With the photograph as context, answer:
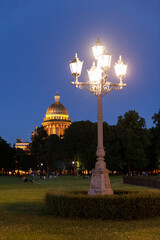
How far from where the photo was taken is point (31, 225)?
13.6m

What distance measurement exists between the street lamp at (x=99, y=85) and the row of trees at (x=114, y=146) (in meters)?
57.8

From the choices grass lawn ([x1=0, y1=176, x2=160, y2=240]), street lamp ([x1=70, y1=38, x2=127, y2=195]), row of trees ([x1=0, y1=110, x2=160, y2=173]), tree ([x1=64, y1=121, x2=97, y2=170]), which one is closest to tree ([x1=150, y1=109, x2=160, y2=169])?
row of trees ([x1=0, y1=110, x2=160, y2=173])

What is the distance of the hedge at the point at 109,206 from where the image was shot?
14.7 meters

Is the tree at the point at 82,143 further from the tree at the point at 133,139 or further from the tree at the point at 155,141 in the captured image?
the tree at the point at 155,141

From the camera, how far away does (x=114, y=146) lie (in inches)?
3150

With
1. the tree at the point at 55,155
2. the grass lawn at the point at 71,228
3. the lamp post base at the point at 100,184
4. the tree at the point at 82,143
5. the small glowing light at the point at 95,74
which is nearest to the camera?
the grass lawn at the point at 71,228

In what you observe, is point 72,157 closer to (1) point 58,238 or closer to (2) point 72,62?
(2) point 72,62

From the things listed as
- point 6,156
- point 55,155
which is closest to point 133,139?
point 55,155

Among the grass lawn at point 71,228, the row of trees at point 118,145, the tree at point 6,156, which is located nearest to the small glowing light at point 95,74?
the grass lawn at point 71,228

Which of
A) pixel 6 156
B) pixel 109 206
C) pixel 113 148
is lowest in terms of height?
pixel 109 206

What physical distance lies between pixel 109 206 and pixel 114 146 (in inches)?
2587

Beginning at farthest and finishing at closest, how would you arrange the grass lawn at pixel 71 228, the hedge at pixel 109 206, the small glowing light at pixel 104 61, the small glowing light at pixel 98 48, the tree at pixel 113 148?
the tree at pixel 113 148 → the small glowing light at pixel 98 48 → the small glowing light at pixel 104 61 → the hedge at pixel 109 206 → the grass lawn at pixel 71 228

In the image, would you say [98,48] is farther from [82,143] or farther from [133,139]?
[82,143]

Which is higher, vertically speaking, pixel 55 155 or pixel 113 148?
pixel 55 155
